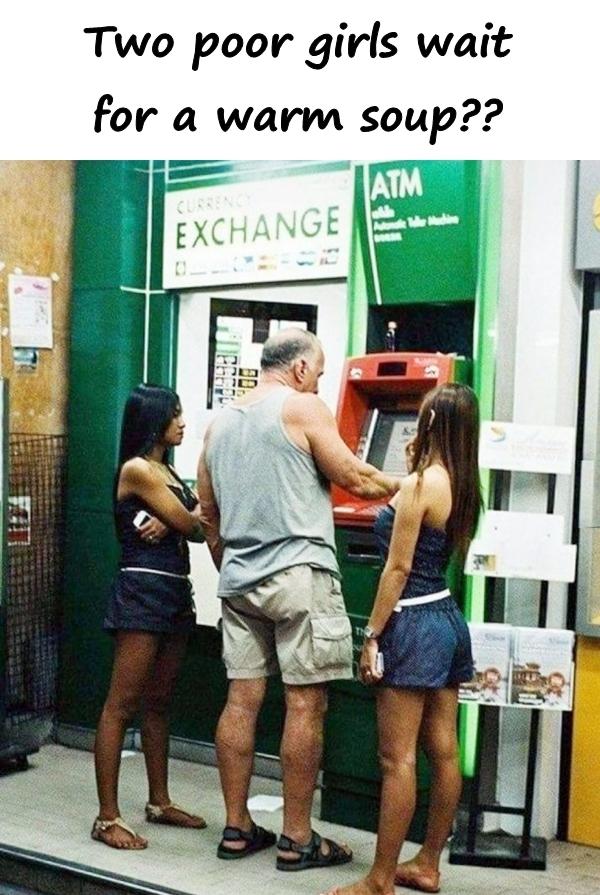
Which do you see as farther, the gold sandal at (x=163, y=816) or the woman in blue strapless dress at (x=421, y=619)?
the gold sandal at (x=163, y=816)

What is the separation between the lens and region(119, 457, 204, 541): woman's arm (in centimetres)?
416

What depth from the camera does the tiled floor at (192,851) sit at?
12.7 ft

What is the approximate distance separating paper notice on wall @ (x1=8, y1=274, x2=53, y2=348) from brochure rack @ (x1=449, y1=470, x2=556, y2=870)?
2.51 meters

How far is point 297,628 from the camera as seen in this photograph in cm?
396

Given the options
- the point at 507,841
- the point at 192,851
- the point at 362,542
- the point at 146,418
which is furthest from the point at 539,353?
the point at 192,851

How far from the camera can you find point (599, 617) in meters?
4.34

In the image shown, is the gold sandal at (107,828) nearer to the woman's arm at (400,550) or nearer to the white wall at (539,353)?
the woman's arm at (400,550)

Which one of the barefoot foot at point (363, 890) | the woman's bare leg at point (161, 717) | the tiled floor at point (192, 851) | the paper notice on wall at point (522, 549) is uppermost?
the paper notice on wall at point (522, 549)

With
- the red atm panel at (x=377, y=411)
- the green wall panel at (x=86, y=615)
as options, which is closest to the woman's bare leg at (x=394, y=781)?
the red atm panel at (x=377, y=411)

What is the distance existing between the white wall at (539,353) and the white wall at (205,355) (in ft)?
2.94

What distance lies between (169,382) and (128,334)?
11.2 inches

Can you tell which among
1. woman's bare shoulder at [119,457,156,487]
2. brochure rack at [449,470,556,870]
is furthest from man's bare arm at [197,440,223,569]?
brochure rack at [449,470,556,870]

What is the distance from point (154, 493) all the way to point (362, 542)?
2.41 feet
